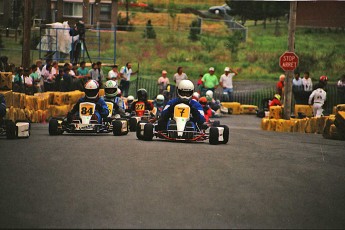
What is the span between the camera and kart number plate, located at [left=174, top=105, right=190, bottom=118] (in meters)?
19.4

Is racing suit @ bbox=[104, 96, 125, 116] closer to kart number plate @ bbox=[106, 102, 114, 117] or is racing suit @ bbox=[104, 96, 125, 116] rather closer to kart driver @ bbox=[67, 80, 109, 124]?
kart number plate @ bbox=[106, 102, 114, 117]

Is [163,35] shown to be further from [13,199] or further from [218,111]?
[13,199]

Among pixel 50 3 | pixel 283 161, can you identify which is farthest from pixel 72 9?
pixel 283 161

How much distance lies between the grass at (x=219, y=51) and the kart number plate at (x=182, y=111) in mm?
38498

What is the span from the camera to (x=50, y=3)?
121 ft

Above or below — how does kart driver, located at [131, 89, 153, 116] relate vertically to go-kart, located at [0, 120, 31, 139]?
above

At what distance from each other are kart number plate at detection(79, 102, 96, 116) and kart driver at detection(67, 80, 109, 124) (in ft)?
0.60

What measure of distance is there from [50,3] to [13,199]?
26.3 m

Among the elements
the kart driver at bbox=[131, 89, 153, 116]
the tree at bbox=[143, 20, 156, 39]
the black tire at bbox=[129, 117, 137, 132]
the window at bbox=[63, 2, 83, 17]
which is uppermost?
the window at bbox=[63, 2, 83, 17]

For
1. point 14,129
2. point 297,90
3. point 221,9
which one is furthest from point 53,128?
point 221,9

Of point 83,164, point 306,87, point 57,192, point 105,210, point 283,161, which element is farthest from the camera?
point 306,87

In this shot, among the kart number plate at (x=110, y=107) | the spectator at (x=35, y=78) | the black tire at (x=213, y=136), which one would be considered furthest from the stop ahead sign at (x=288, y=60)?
the black tire at (x=213, y=136)

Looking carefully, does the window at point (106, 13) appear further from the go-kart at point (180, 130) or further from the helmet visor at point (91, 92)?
the go-kart at point (180, 130)

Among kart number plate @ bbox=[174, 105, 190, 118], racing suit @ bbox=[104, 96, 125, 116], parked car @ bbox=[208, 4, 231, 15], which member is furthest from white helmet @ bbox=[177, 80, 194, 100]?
parked car @ bbox=[208, 4, 231, 15]
